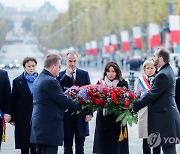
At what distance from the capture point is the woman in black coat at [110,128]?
11039mm

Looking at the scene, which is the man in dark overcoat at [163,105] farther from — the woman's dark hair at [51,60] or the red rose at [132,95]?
the woman's dark hair at [51,60]

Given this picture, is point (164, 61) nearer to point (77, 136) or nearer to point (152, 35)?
point (77, 136)

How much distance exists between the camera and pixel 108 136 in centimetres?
1113

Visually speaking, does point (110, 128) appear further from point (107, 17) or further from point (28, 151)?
point (107, 17)

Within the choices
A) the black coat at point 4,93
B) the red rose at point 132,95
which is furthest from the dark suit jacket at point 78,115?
the red rose at point 132,95

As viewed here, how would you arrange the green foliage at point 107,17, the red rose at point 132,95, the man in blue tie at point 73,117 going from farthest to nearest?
1. the green foliage at point 107,17
2. the man in blue tie at point 73,117
3. the red rose at point 132,95

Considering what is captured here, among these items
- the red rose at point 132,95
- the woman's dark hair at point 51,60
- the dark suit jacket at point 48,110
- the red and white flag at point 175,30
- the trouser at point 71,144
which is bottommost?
the trouser at point 71,144

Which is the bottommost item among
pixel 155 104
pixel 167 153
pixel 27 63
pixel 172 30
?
pixel 167 153

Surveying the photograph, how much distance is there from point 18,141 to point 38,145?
1524 millimetres

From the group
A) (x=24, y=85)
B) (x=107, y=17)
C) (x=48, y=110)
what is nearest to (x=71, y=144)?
(x=24, y=85)

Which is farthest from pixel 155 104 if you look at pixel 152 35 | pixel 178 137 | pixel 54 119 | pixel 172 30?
pixel 152 35

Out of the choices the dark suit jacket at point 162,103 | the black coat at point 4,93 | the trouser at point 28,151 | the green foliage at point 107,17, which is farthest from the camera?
the green foliage at point 107,17

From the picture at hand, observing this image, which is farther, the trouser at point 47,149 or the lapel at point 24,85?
the lapel at point 24,85

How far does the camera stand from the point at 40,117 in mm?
9891
